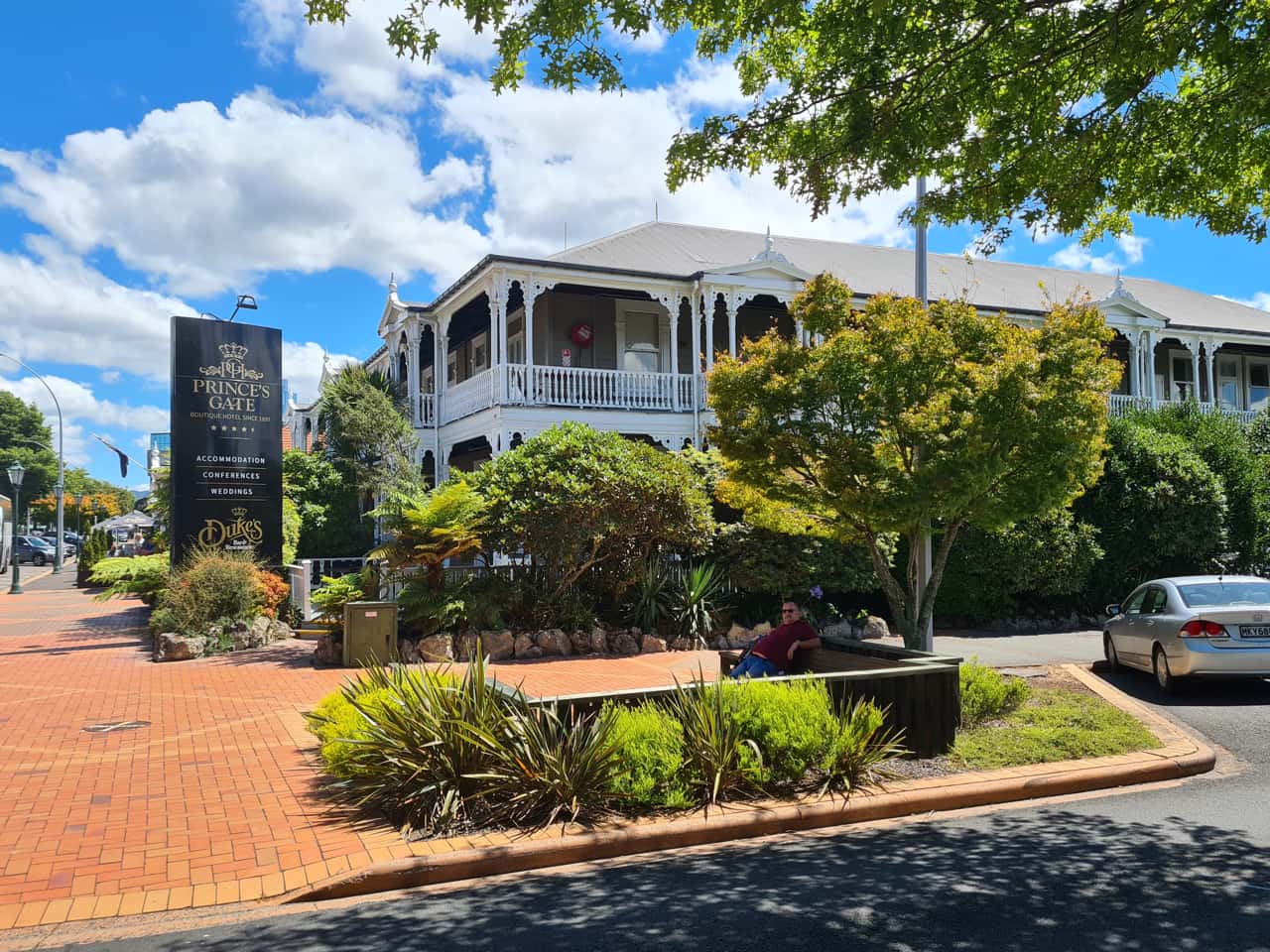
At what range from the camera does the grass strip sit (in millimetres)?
7180

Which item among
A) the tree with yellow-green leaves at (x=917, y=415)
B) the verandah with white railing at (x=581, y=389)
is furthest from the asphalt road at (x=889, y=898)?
the verandah with white railing at (x=581, y=389)

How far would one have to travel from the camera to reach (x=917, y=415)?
27.0 ft

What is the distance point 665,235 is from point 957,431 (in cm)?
1740

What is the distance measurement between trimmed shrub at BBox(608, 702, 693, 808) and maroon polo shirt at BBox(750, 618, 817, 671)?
2371 millimetres

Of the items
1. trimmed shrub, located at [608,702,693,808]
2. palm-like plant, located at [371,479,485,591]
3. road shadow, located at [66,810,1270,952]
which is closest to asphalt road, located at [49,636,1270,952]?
road shadow, located at [66,810,1270,952]

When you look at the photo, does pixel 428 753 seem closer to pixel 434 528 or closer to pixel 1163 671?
pixel 434 528

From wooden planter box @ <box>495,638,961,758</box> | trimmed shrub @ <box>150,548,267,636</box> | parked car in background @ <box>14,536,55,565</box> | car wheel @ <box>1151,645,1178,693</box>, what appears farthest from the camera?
parked car in background @ <box>14,536,55,565</box>

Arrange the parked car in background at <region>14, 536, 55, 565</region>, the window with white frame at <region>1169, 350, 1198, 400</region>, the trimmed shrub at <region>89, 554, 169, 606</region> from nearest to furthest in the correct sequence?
the trimmed shrub at <region>89, 554, 169, 606</region> < the window with white frame at <region>1169, 350, 1198, 400</region> < the parked car in background at <region>14, 536, 55, 565</region>

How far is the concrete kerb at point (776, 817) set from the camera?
199 inches

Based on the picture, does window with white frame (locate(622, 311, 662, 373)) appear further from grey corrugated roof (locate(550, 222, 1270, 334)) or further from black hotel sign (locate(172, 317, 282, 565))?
black hotel sign (locate(172, 317, 282, 565))

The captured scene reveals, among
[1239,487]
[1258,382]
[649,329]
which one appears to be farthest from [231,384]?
[1258,382]

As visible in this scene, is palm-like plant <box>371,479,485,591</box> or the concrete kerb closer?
the concrete kerb

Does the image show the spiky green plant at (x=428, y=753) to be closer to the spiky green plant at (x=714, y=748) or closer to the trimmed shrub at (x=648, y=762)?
the trimmed shrub at (x=648, y=762)

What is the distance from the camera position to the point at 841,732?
21.5 feet
